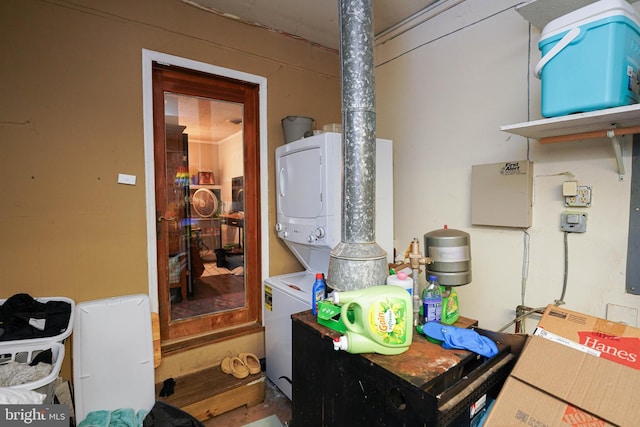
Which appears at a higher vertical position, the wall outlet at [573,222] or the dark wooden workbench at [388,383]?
the wall outlet at [573,222]

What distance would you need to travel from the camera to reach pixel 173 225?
7.30 ft

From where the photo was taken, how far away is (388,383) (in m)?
1.02

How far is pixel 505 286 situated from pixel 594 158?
2.61 ft

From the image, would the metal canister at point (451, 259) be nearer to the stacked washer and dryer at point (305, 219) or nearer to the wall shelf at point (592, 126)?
the wall shelf at point (592, 126)

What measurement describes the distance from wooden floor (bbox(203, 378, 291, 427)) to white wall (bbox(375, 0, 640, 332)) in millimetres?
1347

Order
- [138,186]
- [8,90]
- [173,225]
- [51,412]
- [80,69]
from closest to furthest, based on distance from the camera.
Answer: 1. [51,412]
2. [8,90]
3. [80,69]
4. [138,186]
5. [173,225]

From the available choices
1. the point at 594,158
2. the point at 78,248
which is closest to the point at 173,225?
the point at 78,248

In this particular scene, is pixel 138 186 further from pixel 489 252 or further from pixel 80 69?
pixel 489 252

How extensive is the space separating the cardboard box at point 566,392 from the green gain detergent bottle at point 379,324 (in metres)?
0.35

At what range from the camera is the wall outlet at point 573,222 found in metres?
1.52

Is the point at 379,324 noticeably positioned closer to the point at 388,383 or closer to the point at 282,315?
the point at 388,383

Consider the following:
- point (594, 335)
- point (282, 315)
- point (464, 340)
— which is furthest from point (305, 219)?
point (594, 335)

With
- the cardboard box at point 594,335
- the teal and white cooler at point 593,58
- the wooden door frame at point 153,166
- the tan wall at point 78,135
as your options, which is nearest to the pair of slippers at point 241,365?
the wooden door frame at point 153,166

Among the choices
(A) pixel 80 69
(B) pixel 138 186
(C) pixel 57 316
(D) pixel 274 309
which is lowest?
(D) pixel 274 309
